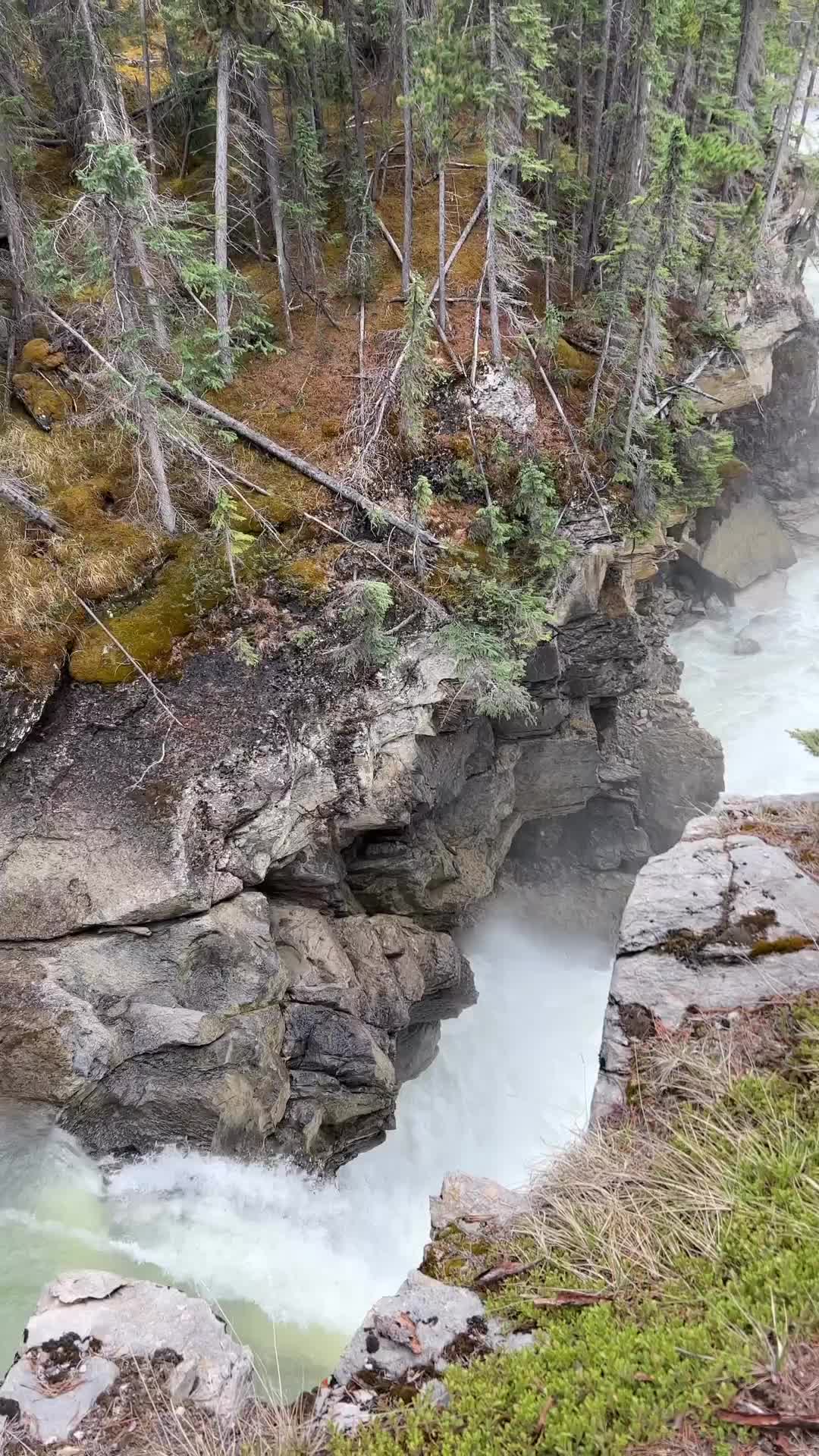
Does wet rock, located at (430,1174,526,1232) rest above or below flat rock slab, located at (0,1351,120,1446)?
above

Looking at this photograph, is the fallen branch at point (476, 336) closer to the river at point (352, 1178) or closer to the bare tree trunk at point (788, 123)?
the bare tree trunk at point (788, 123)

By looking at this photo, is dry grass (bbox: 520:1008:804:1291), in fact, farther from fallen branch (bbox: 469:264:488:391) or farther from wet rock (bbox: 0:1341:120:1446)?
fallen branch (bbox: 469:264:488:391)

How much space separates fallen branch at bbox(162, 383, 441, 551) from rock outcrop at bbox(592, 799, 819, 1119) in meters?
7.43

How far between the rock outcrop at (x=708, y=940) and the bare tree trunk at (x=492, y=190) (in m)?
10.2

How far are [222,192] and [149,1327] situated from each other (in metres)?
14.9

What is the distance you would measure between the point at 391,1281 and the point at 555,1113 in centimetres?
517

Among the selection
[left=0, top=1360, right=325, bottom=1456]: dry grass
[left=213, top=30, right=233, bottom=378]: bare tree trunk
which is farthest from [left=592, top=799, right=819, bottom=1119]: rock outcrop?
[left=213, top=30, right=233, bottom=378]: bare tree trunk

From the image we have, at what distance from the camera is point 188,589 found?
1208 centimetres

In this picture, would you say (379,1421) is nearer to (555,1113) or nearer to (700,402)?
(555,1113)

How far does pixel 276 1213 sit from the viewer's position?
1048cm

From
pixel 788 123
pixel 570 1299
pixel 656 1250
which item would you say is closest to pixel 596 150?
pixel 788 123

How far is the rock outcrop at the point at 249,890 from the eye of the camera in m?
9.48

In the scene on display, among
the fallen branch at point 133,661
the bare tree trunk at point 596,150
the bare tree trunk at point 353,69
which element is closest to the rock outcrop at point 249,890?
the fallen branch at point 133,661

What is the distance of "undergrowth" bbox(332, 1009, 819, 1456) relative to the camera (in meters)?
3.67
